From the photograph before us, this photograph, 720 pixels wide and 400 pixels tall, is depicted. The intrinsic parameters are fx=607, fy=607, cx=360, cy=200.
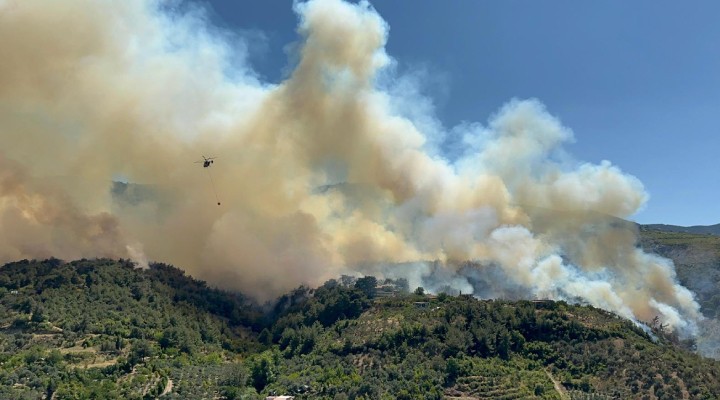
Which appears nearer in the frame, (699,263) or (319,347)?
(319,347)

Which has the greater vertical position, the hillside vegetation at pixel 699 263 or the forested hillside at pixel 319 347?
the hillside vegetation at pixel 699 263

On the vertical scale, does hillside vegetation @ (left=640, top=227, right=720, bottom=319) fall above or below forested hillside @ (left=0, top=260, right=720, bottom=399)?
above

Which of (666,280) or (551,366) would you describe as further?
(666,280)

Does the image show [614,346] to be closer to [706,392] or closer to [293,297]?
[706,392]

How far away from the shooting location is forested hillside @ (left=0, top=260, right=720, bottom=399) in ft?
291

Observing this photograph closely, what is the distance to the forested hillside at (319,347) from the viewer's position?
88.6 metres

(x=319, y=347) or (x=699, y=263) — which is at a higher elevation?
(x=699, y=263)

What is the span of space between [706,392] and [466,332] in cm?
3659

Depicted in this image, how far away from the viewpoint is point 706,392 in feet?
274

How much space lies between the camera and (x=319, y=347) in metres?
113

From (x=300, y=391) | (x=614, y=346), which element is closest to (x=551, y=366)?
(x=614, y=346)

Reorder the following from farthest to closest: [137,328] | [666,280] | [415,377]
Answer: [666,280] < [137,328] < [415,377]

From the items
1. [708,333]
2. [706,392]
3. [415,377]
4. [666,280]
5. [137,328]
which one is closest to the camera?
[706,392]

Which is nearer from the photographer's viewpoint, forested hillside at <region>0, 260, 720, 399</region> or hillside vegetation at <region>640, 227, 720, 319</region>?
forested hillside at <region>0, 260, 720, 399</region>
